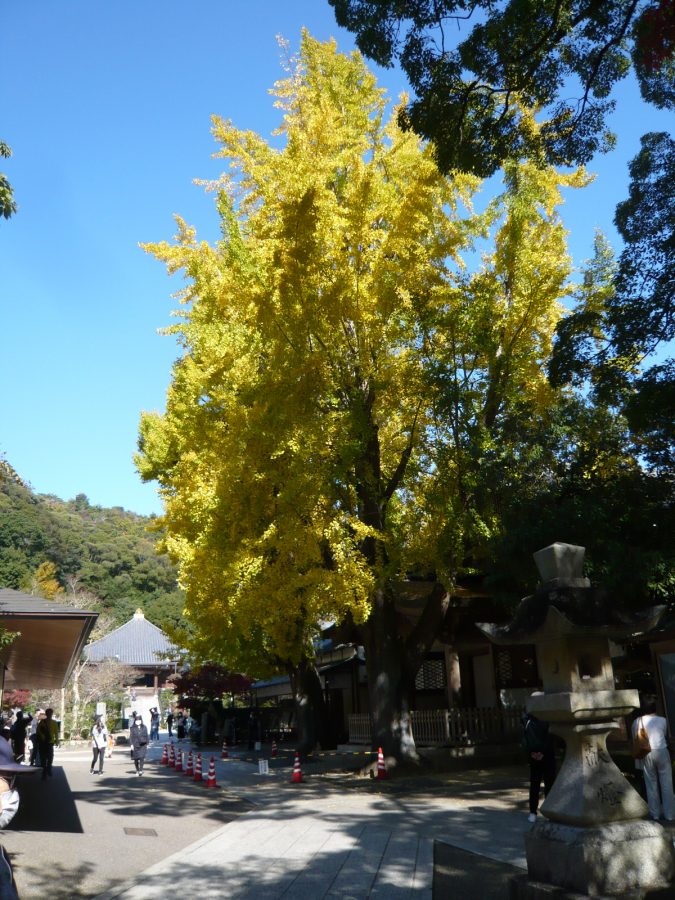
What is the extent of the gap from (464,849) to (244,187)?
1341 centimetres

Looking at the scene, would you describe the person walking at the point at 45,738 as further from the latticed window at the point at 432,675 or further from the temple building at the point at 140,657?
the temple building at the point at 140,657

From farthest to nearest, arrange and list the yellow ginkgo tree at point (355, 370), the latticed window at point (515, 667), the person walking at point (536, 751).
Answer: the latticed window at point (515, 667), the yellow ginkgo tree at point (355, 370), the person walking at point (536, 751)

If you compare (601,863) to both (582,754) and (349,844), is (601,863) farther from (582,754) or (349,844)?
(349,844)

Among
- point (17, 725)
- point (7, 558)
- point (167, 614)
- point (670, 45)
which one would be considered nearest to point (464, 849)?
point (670, 45)

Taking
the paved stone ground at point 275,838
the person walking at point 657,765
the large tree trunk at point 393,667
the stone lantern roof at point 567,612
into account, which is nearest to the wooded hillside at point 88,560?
the large tree trunk at point 393,667

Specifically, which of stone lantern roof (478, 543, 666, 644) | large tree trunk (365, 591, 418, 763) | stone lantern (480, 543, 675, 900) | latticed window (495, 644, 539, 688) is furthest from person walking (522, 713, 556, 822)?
latticed window (495, 644, 539, 688)

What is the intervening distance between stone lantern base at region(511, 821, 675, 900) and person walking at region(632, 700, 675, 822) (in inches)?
105

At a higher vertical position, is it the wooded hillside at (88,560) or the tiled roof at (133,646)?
the wooded hillside at (88,560)

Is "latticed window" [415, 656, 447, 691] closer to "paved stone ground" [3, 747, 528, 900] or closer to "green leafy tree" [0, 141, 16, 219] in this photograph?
"paved stone ground" [3, 747, 528, 900]

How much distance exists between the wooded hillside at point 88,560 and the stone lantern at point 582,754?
58.4 meters

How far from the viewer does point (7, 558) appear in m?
65.9

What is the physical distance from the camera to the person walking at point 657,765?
823 centimetres

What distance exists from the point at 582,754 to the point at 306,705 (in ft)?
49.8

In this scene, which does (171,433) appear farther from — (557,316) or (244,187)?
(557,316)
